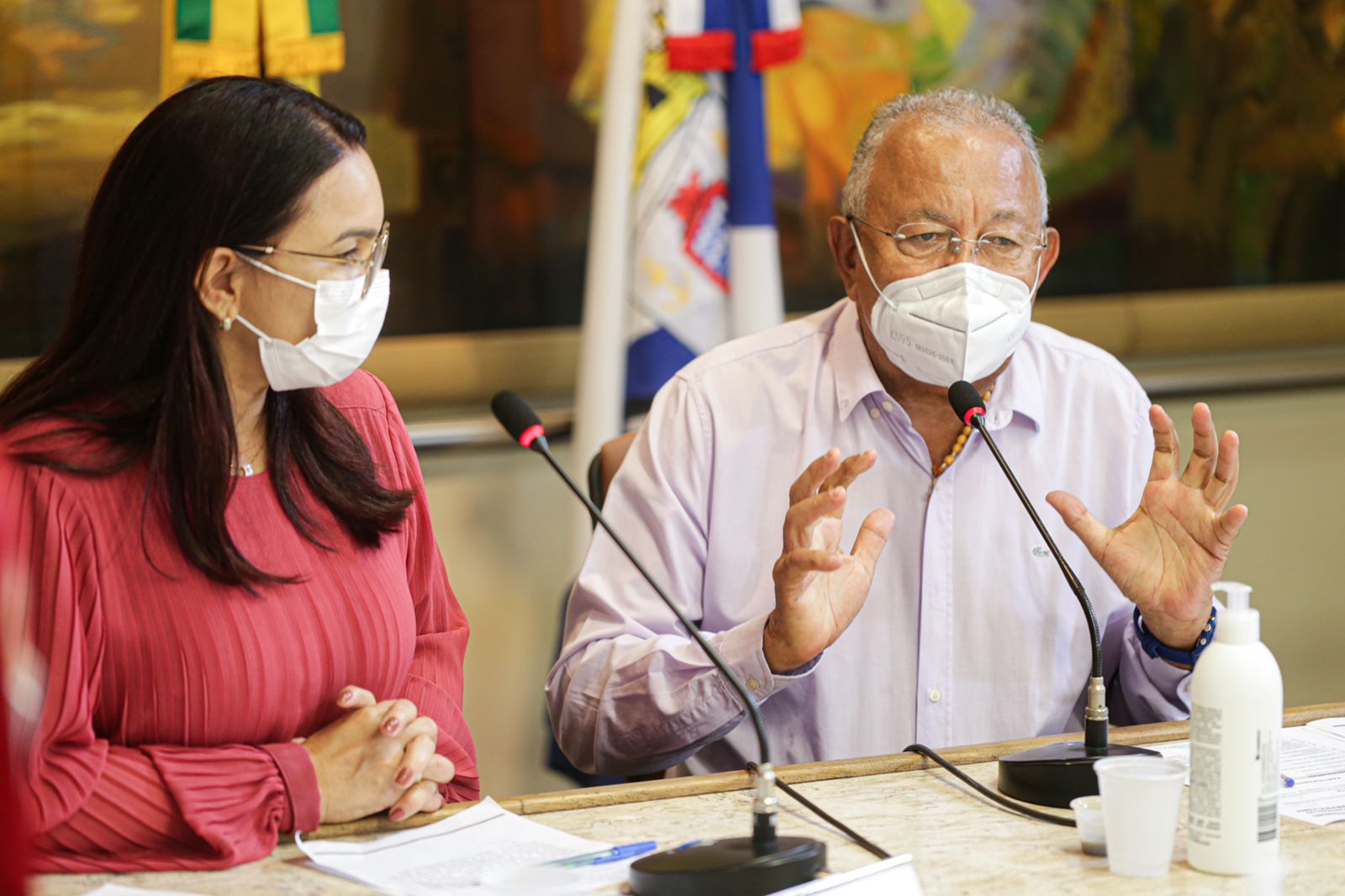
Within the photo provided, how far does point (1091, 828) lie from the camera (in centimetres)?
129

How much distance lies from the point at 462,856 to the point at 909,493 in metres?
0.87

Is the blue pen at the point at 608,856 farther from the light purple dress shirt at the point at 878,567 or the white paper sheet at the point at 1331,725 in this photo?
the white paper sheet at the point at 1331,725

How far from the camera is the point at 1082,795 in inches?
55.5

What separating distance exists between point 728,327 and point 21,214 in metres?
1.45

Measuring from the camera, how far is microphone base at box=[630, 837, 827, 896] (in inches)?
46.5

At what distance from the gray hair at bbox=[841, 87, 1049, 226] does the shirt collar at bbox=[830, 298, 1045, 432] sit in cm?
18

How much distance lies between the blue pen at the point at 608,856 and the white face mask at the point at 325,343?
60 cm

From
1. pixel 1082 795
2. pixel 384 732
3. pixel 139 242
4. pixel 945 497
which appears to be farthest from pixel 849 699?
pixel 139 242

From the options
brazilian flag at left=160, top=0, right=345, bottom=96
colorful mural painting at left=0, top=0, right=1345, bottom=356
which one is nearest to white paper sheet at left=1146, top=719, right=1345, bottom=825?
colorful mural painting at left=0, top=0, right=1345, bottom=356

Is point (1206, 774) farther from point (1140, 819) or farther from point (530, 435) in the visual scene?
point (530, 435)

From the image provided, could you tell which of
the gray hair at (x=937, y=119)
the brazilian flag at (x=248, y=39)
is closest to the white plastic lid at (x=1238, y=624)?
the gray hair at (x=937, y=119)

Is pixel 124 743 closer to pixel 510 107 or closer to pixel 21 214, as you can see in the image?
pixel 21 214

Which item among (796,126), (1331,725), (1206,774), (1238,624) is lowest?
(1331,725)

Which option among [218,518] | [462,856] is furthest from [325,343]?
[462,856]
